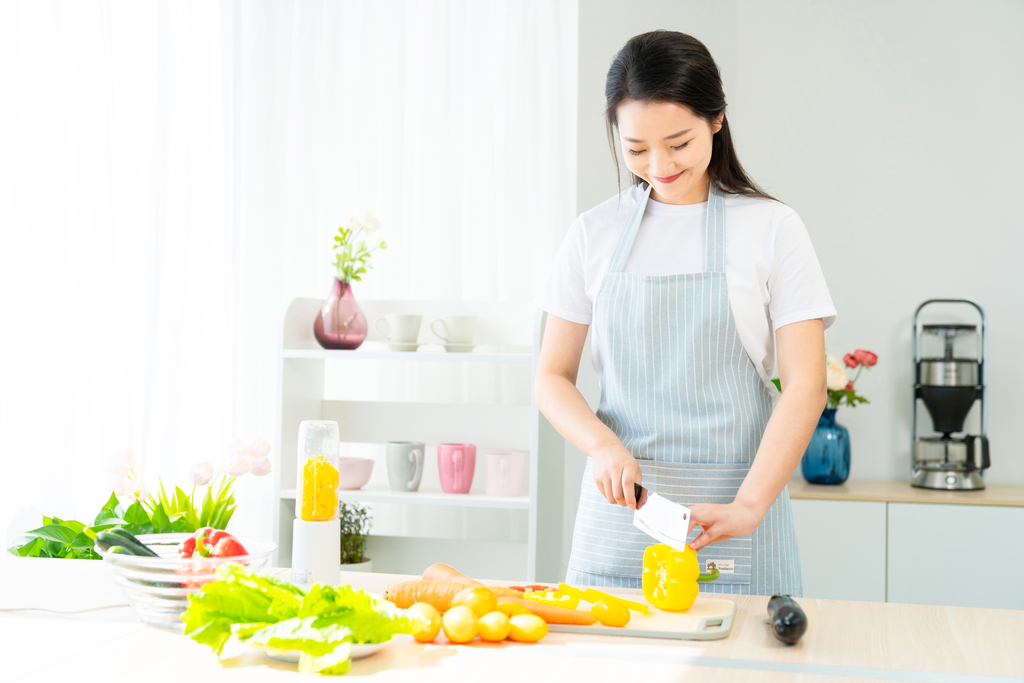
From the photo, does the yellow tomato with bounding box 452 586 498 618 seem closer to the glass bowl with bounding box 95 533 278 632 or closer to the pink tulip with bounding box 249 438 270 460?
the glass bowl with bounding box 95 533 278 632

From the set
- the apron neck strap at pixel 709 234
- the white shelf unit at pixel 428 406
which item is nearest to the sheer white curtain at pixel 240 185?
the white shelf unit at pixel 428 406

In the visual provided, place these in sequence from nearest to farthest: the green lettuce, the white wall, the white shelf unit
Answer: the green lettuce → the white shelf unit → the white wall

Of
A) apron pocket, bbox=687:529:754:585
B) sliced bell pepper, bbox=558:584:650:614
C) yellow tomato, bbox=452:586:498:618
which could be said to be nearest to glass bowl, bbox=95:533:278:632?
yellow tomato, bbox=452:586:498:618

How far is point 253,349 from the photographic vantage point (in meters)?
3.16

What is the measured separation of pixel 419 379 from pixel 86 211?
118 cm

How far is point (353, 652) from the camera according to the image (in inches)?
37.8

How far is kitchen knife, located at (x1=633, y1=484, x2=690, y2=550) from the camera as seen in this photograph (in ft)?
4.02

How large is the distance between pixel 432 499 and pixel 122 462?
1082 mm

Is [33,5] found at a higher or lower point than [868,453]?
higher

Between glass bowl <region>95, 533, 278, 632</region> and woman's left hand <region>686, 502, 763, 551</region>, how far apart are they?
62cm

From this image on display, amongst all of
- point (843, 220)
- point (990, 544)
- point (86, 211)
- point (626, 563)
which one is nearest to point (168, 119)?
point (86, 211)

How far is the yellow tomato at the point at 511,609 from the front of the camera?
109cm

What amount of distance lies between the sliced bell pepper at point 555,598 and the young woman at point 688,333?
0.71 ft

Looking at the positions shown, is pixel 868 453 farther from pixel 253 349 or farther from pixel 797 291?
pixel 253 349
